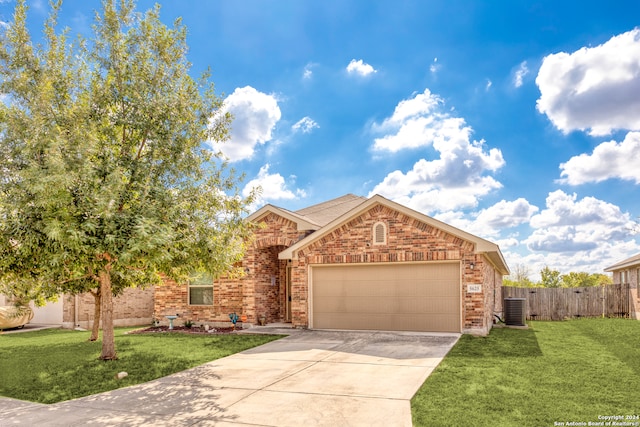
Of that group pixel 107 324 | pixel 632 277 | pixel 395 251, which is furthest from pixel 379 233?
pixel 632 277

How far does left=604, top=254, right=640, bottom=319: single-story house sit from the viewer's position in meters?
22.2

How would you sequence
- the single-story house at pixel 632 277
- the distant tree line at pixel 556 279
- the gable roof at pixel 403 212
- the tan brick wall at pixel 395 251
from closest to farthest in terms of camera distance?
the gable roof at pixel 403 212, the tan brick wall at pixel 395 251, the single-story house at pixel 632 277, the distant tree line at pixel 556 279

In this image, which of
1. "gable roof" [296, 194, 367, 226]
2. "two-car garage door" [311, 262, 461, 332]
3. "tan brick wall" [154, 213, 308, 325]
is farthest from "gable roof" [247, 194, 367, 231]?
Result: "two-car garage door" [311, 262, 461, 332]

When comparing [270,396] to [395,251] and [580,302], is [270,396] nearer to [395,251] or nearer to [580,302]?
[395,251]

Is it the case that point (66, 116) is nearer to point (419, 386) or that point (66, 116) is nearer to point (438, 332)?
point (419, 386)

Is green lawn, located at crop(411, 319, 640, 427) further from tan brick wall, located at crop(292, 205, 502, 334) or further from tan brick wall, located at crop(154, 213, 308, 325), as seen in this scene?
tan brick wall, located at crop(154, 213, 308, 325)

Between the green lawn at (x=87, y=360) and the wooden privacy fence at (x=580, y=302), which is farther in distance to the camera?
the wooden privacy fence at (x=580, y=302)

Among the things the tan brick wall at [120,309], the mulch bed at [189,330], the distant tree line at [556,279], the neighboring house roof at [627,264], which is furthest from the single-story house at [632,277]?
the tan brick wall at [120,309]

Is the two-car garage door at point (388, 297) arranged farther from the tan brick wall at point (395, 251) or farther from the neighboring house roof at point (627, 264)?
the neighboring house roof at point (627, 264)

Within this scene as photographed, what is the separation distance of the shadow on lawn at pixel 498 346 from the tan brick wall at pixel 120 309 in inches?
513

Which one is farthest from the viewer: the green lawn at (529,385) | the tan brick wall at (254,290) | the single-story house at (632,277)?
the single-story house at (632,277)

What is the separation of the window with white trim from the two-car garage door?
4642mm

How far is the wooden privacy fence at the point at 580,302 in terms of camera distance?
2222 cm

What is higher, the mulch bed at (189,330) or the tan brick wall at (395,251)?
the tan brick wall at (395,251)
